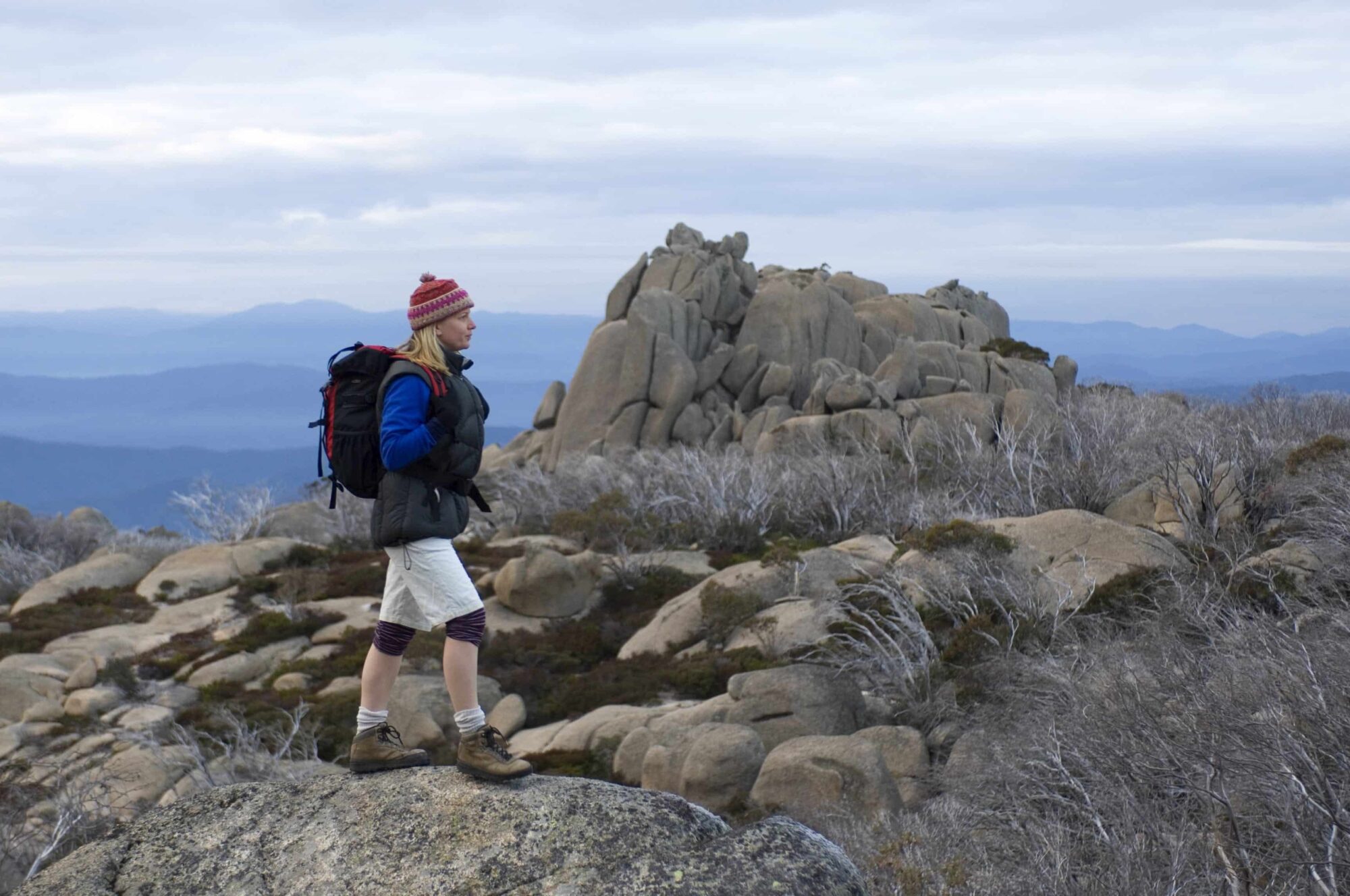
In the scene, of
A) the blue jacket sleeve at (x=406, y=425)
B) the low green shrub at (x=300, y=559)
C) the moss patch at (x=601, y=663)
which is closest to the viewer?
the blue jacket sleeve at (x=406, y=425)

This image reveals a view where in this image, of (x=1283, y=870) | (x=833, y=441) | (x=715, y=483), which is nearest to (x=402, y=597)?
(x=1283, y=870)

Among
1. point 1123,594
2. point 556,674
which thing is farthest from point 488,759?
point 556,674

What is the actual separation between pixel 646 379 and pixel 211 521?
48.6 feet

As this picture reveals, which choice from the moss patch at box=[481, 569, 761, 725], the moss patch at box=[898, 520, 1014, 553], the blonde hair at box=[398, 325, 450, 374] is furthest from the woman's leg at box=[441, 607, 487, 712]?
the moss patch at box=[898, 520, 1014, 553]

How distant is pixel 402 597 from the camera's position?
222 inches

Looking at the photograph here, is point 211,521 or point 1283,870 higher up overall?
point 1283,870

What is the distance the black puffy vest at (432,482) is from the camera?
18.1 ft

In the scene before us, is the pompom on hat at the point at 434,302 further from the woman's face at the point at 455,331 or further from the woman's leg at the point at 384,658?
the woman's leg at the point at 384,658

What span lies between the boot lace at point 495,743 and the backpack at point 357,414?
1290 mm

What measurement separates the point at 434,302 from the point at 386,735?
205 cm

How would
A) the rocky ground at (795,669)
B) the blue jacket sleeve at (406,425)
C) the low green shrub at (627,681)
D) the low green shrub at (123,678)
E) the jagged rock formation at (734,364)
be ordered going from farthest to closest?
the jagged rock formation at (734,364) < the low green shrub at (123,678) < the low green shrub at (627,681) < the blue jacket sleeve at (406,425) < the rocky ground at (795,669)

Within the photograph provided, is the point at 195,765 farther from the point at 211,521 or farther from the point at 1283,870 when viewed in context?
the point at 211,521

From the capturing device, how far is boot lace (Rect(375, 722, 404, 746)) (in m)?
5.40

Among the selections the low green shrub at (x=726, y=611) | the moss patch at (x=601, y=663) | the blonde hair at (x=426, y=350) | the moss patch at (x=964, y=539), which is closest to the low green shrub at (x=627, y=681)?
the moss patch at (x=601, y=663)
